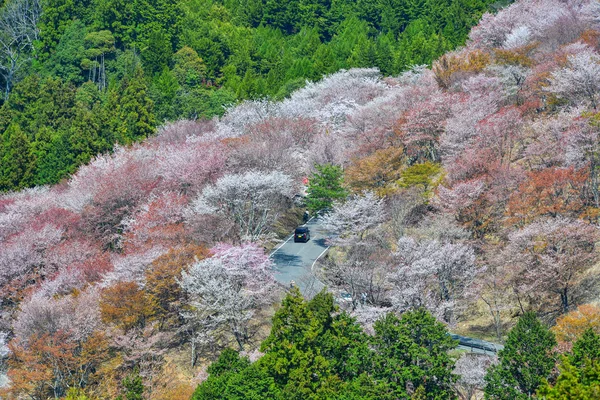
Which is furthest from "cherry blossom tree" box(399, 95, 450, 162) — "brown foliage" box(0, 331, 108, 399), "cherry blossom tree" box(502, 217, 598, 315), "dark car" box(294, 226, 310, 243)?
"brown foliage" box(0, 331, 108, 399)

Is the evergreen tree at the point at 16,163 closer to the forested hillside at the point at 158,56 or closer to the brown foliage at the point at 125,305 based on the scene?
the forested hillside at the point at 158,56

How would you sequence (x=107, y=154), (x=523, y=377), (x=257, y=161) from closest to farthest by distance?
(x=523, y=377) → (x=257, y=161) → (x=107, y=154)

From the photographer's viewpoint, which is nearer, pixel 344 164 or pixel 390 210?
pixel 390 210

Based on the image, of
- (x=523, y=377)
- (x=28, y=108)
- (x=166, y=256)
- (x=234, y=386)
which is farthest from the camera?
(x=28, y=108)

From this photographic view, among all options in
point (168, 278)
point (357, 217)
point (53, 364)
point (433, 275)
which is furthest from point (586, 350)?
point (53, 364)

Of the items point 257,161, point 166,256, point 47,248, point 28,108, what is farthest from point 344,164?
point 28,108

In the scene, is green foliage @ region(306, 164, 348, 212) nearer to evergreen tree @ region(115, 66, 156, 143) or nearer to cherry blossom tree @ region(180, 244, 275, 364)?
cherry blossom tree @ region(180, 244, 275, 364)

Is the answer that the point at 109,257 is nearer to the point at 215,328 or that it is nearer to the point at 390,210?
the point at 215,328
